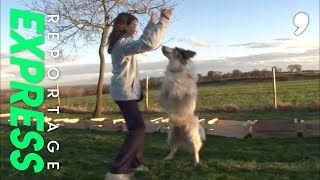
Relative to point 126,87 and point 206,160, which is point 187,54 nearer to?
point 126,87

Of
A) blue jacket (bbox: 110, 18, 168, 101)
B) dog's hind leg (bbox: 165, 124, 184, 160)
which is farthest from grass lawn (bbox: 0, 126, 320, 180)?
blue jacket (bbox: 110, 18, 168, 101)

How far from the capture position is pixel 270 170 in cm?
573

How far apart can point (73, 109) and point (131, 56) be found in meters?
14.1

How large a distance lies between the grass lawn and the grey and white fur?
0.49 m

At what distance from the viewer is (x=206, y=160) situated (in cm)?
637

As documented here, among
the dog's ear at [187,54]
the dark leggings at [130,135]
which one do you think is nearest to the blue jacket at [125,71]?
the dark leggings at [130,135]

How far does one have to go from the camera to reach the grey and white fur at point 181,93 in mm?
5488

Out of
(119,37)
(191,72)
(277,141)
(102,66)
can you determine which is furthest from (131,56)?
(102,66)

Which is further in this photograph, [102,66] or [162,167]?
[102,66]

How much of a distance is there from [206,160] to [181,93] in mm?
1394

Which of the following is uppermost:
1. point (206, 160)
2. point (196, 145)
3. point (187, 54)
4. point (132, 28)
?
point (132, 28)

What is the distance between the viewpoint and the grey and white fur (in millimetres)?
5488

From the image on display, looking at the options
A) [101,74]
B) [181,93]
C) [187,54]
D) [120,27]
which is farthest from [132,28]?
[101,74]

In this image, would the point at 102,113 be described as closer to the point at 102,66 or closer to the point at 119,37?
the point at 102,66
